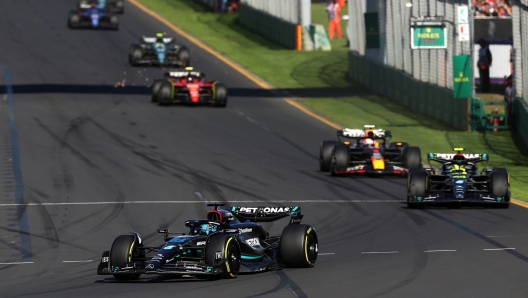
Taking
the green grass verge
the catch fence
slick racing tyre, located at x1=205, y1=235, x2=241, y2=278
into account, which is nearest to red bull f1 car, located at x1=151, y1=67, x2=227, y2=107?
the green grass verge

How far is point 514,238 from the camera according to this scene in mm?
16781

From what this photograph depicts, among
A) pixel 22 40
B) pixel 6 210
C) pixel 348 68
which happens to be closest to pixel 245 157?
pixel 6 210

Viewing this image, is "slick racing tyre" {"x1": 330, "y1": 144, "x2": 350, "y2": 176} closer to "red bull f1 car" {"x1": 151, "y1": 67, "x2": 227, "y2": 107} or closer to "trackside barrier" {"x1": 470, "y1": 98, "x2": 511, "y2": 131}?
"trackside barrier" {"x1": 470, "y1": 98, "x2": 511, "y2": 131}

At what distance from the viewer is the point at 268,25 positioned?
61.0 m

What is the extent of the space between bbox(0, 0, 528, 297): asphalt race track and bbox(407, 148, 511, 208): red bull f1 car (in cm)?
29

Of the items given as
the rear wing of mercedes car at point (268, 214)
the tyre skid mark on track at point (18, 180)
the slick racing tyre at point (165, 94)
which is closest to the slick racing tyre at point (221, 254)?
the rear wing of mercedes car at point (268, 214)

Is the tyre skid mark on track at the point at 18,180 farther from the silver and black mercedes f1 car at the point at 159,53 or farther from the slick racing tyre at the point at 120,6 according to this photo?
the slick racing tyre at the point at 120,6

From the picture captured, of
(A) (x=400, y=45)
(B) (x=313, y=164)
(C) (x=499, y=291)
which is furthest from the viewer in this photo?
(A) (x=400, y=45)

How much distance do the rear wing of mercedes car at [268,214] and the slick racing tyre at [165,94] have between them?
22.0 metres

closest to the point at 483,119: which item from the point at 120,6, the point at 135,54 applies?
the point at 135,54

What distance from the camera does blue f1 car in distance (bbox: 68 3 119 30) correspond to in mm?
57250

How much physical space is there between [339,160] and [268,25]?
119ft

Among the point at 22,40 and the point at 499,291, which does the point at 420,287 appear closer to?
the point at 499,291

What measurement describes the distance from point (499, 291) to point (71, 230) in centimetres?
864
